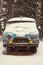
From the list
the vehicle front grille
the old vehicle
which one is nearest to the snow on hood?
the old vehicle

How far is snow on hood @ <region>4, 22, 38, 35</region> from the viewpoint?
46.1 ft

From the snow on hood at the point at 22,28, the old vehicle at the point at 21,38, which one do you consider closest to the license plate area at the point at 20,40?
the old vehicle at the point at 21,38

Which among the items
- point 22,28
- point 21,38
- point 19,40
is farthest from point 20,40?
point 22,28

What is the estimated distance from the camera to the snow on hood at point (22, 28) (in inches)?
553

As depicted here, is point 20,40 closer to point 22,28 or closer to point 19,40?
point 19,40

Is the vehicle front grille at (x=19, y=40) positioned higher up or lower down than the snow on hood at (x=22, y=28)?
lower down

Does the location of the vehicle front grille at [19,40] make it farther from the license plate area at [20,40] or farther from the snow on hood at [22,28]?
the snow on hood at [22,28]

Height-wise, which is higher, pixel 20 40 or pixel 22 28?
pixel 22 28

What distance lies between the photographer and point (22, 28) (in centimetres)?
1473

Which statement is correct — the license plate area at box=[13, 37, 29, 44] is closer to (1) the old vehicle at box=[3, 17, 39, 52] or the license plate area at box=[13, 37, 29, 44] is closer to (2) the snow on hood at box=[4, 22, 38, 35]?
(1) the old vehicle at box=[3, 17, 39, 52]

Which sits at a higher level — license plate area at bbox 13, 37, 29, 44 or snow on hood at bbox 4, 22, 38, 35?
snow on hood at bbox 4, 22, 38, 35

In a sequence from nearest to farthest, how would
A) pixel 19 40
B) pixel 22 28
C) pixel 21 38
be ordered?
pixel 21 38
pixel 19 40
pixel 22 28

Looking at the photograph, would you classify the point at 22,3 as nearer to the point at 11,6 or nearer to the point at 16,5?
the point at 16,5

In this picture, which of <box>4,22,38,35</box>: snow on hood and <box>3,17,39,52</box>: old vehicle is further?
<box>4,22,38,35</box>: snow on hood
